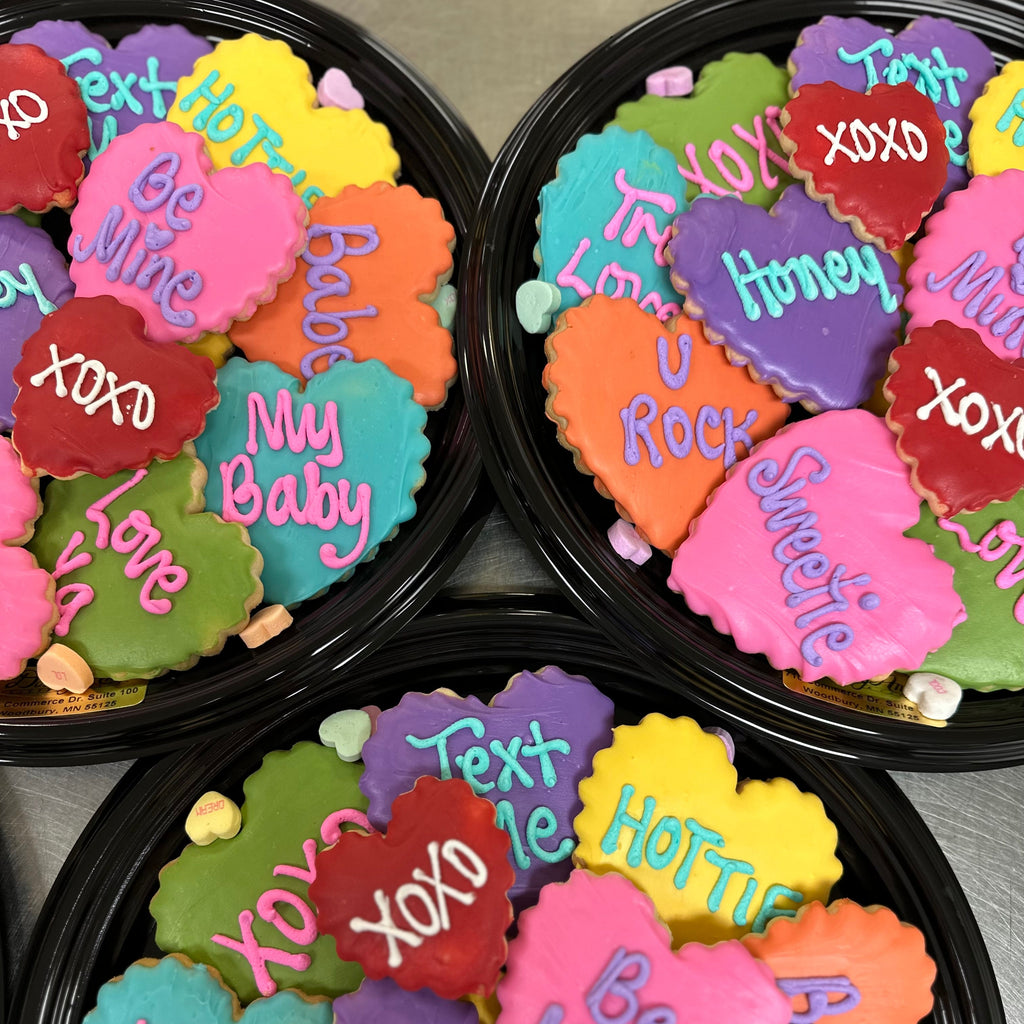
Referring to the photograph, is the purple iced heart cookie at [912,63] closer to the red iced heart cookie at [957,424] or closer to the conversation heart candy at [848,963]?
the red iced heart cookie at [957,424]

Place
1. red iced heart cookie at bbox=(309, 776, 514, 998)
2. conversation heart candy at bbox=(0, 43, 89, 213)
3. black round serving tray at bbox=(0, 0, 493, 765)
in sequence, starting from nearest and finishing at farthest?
red iced heart cookie at bbox=(309, 776, 514, 998)
black round serving tray at bbox=(0, 0, 493, 765)
conversation heart candy at bbox=(0, 43, 89, 213)

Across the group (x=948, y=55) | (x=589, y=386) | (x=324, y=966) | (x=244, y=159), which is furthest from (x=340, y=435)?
(x=948, y=55)

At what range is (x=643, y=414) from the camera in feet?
3.62

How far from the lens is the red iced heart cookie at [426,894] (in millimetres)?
968

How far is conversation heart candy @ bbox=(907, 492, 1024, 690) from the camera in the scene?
1.11m

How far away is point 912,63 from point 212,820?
1498 millimetres

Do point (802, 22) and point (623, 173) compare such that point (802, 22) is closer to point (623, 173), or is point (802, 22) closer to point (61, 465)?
point (623, 173)

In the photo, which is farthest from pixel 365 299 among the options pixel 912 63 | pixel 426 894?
pixel 912 63

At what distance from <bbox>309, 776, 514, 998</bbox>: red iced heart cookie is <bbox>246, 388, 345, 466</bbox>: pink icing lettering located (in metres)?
0.47

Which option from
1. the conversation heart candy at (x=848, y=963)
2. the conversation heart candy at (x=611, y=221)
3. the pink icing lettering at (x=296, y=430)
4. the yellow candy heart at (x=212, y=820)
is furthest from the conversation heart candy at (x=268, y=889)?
the conversation heart candy at (x=611, y=221)

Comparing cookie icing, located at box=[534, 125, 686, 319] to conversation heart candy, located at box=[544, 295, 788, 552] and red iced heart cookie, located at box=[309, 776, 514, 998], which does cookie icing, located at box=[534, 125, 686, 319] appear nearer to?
conversation heart candy, located at box=[544, 295, 788, 552]

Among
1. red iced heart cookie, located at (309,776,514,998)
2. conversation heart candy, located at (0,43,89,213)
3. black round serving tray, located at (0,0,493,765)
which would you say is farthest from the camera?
conversation heart candy, located at (0,43,89,213)

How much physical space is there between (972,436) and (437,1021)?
3.22 ft

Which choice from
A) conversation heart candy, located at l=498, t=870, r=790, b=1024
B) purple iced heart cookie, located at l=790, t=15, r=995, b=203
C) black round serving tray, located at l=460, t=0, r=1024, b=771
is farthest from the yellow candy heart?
purple iced heart cookie, located at l=790, t=15, r=995, b=203
